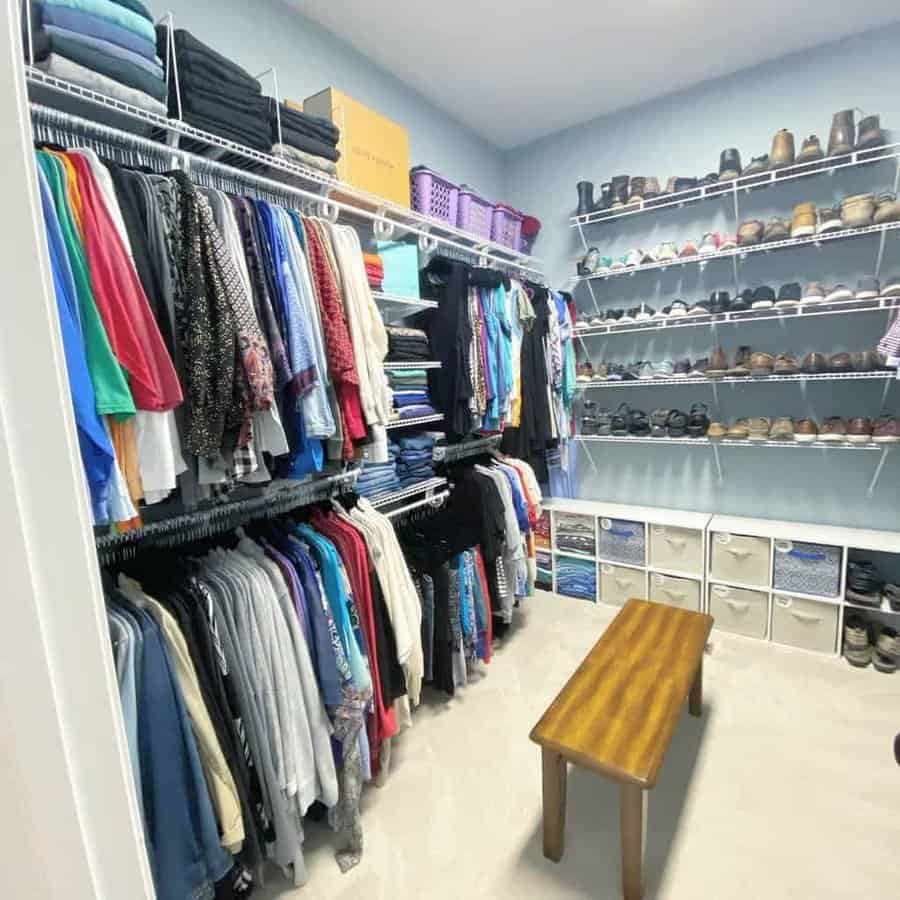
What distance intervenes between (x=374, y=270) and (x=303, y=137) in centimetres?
49

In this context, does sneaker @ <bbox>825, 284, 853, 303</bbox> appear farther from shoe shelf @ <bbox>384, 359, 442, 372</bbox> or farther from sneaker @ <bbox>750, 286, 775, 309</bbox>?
shoe shelf @ <bbox>384, 359, 442, 372</bbox>

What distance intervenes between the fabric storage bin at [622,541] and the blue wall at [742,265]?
0.35 m

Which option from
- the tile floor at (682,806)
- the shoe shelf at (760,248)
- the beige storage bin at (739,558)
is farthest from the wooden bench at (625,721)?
the shoe shelf at (760,248)

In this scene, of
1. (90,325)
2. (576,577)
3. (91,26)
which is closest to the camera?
(90,325)

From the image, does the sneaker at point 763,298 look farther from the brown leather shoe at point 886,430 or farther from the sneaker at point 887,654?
the sneaker at point 887,654

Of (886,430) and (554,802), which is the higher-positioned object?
(886,430)

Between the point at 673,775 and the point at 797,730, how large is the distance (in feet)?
2.01

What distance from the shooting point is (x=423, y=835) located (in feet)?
5.19

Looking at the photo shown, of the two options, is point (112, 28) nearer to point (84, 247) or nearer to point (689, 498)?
point (84, 247)

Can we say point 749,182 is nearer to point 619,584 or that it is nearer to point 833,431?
point 833,431

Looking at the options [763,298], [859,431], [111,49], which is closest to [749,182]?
[763,298]

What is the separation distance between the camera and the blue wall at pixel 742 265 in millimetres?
2434

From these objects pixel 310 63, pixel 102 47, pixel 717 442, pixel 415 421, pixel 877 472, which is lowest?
pixel 877 472

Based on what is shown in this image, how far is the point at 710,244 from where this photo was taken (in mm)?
2670
